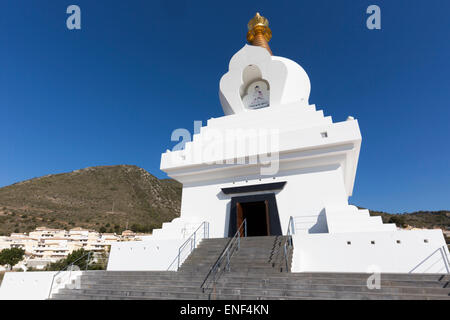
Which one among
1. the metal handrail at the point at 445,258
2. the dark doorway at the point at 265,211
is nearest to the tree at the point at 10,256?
the dark doorway at the point at 265,211

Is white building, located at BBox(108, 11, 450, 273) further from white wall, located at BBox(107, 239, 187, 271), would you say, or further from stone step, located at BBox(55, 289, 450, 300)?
stone step, located at BBox(55, 289, 450, 300)

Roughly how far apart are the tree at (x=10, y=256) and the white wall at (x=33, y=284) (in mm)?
32785

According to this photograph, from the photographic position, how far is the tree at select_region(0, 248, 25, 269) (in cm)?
3291

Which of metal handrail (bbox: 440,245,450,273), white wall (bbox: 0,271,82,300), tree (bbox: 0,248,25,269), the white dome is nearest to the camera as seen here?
metal handrail (bbox: 440,245,450,273)

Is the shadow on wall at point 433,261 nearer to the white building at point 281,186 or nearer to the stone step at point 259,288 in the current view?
the white building at point 281,186

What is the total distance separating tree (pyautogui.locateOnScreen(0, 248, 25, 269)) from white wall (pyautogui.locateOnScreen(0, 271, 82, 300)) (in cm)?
3278

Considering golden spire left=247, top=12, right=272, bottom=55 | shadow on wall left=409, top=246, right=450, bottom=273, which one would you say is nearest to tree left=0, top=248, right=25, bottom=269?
golden spire left=247, top=12, right=272, bottom=55

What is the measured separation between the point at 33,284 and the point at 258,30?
18.8 meters

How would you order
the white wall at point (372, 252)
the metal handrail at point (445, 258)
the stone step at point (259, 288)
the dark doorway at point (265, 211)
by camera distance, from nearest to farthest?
the stone step at point (259, 288) → the metal handrail at point (445, 258) → the white wall at point (372, 252) → the dark doorway at point (265, 211)

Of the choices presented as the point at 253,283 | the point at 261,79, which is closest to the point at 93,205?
the point at 261,79

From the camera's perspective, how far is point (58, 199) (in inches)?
2146

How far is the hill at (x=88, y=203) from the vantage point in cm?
4875
